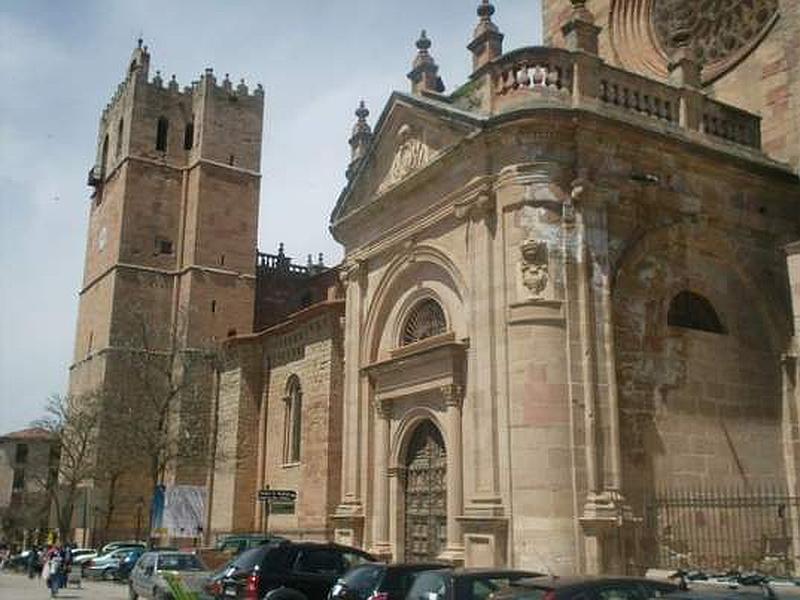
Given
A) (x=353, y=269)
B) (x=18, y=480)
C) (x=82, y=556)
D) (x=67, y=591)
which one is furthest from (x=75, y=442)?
(x=18, y=480)

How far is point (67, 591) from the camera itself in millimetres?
26031

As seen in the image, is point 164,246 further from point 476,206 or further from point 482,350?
point 482,350

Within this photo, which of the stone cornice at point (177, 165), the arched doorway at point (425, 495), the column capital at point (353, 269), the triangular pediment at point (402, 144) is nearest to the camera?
the arched doorway at point (425, 495)

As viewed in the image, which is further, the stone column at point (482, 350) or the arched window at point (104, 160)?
the arched window at point (104, 160)

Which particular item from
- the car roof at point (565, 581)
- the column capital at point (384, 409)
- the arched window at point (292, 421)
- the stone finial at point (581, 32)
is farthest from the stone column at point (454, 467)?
the arched window at point (292, 421)

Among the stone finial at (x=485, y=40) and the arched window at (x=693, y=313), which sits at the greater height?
the stone finial at (x=485, y=40)

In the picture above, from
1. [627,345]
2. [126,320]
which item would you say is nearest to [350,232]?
[627,345]

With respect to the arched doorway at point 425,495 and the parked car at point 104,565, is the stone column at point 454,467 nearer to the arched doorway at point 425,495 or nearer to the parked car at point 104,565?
the arched doorway at point 425,495

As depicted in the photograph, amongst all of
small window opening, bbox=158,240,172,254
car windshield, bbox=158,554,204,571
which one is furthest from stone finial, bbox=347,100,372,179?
small window opening, bbox=158,240,172,254

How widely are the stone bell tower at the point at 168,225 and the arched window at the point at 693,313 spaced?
3256cm

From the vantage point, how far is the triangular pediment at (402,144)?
1742 cm

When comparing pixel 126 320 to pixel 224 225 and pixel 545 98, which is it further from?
pixel 545 98

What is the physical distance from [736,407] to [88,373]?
1577 inches

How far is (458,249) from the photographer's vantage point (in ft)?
56.1
